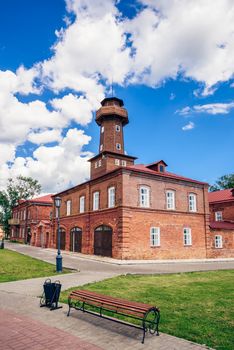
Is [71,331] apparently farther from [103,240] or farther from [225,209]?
[225,209]

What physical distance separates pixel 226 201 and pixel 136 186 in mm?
18668

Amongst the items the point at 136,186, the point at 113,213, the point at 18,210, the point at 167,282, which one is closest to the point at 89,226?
the point at 113,213

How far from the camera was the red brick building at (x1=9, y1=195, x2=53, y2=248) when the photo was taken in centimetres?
3881

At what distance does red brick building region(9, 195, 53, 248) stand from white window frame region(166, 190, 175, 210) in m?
18.8

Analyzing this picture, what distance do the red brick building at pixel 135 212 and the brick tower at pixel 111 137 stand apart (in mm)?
116

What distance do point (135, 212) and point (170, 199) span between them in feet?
14.9

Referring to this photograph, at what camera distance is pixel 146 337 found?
225 inches

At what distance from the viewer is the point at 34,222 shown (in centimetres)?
4412

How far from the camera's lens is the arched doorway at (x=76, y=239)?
2930cm

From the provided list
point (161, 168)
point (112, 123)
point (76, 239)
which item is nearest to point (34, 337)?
point (161, 168)

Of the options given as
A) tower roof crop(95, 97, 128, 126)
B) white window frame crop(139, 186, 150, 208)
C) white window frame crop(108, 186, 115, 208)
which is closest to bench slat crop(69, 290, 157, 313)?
white window frame crop(139, 186, 150, 208)

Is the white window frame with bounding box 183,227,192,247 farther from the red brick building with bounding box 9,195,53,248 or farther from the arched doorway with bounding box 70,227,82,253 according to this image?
the red brick building with bounding box 9,195,53,248

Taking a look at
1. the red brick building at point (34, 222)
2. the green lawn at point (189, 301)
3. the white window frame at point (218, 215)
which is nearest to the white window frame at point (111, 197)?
the green lawn at point (189, 301)

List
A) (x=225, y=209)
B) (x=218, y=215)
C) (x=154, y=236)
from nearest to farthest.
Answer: (x=154, y=236) < (x=225, y=209) < (x=218, y=215)
